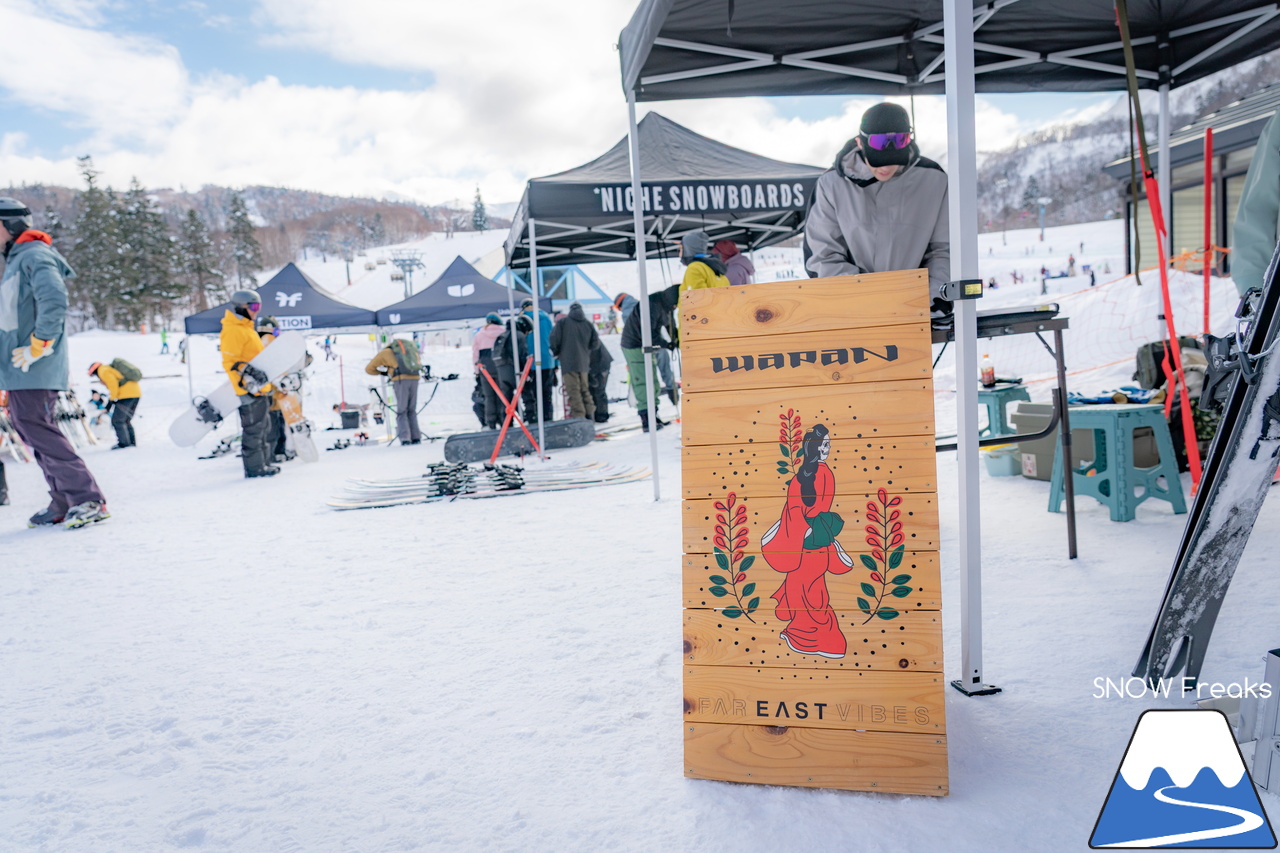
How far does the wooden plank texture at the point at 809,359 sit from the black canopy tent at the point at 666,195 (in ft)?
15.7

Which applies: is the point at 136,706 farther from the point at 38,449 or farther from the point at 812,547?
the point at 38,449

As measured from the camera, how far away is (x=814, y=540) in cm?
163

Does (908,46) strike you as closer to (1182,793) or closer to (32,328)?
(1182,793)

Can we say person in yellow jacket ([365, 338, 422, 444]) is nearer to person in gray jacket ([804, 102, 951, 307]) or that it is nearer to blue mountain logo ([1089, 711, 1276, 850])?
person in gray jacket ([804, 102, 951, 307])

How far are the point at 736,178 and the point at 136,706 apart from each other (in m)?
5.99

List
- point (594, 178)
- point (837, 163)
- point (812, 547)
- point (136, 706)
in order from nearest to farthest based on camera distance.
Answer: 1. point (812, 547)
2. point (136, 706)
3. point (837, 163)
4. point (594, 178)

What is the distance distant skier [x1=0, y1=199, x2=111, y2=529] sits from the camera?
14.8 ft

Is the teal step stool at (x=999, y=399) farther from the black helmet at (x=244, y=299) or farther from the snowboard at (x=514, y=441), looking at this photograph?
the black helmet at (x=244, y=299)

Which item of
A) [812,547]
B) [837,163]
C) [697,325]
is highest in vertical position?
[837,163]

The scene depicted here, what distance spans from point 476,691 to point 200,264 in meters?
65.0

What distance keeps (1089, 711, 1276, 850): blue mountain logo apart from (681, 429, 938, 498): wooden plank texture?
61 centimetres

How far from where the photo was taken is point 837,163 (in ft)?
9.00

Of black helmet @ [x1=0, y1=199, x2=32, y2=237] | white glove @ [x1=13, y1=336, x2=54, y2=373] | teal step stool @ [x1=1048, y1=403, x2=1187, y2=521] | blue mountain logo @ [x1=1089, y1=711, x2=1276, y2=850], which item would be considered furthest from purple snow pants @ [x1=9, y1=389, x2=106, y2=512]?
teal step stool @ [x1=1048, y1=403, x2=1187, y2=521]

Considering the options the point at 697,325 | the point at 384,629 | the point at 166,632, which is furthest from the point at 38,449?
the point at 697,325
